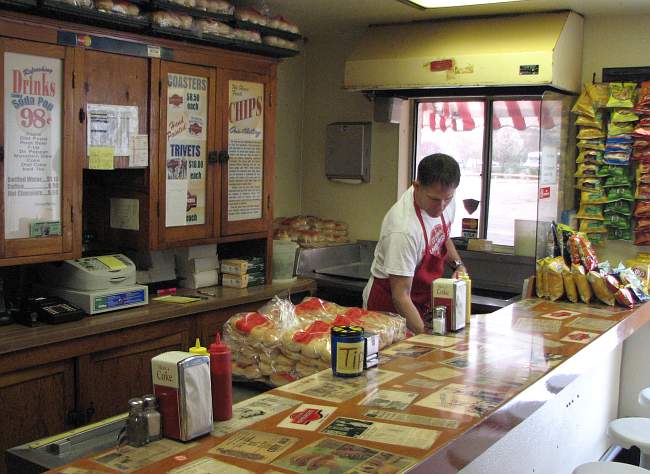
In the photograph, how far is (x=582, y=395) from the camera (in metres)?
3.87

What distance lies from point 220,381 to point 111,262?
205cm

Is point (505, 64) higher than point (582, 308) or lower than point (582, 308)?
higher

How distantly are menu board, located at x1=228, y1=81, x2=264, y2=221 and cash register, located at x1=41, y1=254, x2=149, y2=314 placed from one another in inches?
33.7

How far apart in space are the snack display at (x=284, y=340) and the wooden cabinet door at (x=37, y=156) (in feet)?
3.98

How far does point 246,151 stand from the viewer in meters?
4.62

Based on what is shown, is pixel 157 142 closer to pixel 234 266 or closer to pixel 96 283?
pixel 96 283

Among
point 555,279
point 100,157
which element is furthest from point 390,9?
point 100,157

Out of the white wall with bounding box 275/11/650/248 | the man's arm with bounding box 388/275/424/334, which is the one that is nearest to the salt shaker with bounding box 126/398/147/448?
the man's arm with bounding box 388/275/424/334

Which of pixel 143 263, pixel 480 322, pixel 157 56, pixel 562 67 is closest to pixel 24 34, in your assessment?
pixel 157 56

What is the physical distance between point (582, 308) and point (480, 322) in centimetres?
74

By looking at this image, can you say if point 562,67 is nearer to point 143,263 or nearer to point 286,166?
point 286,166

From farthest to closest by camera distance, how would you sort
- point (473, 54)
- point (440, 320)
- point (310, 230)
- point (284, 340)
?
1. point (310, 230)
2. point (473, 54)
3. point (440, 320)
4. point (284, 340)

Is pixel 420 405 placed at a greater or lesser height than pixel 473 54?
lesser

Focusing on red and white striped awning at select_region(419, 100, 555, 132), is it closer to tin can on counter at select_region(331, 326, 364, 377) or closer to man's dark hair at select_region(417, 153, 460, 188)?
→ man's dark hair at select_region(417, 153, 460, 188)
